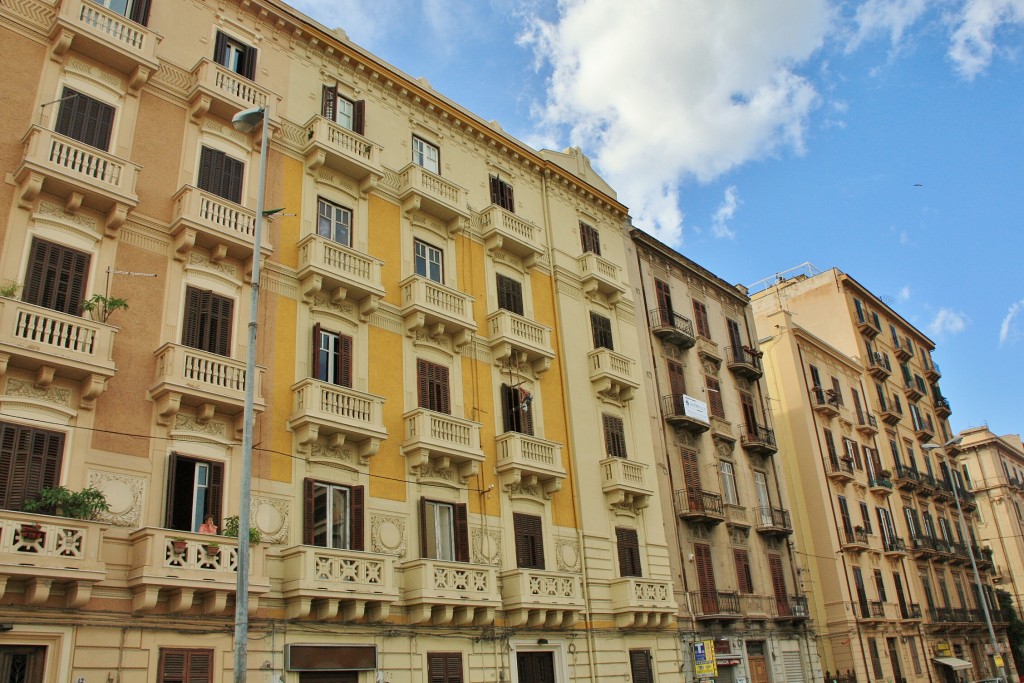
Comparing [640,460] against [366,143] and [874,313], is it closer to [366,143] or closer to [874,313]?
[366,143]

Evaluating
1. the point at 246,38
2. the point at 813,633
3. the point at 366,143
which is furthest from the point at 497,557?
the point at 813,633

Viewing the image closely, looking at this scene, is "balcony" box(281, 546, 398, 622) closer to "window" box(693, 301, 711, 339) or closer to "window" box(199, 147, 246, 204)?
"window" box(199, 147, 246, 204)

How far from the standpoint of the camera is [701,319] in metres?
40.6

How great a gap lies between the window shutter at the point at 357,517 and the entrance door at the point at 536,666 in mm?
6370

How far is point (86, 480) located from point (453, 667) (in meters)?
10.6

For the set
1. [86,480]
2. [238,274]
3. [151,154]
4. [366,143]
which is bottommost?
[86,480]

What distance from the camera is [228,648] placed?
722 inches

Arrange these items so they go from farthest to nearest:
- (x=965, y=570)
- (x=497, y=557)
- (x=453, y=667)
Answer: (x=965, y=570)
(x=497, y=557)
(x=453, y=667)

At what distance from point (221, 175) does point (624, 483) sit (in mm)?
Result: 16542

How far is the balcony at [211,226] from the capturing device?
21.0 m

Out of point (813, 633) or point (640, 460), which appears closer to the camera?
point (640, 460)

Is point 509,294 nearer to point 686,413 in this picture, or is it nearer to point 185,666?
point 686,413

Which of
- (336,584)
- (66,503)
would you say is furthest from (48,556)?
(336,584)

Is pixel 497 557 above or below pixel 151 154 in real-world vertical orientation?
below
